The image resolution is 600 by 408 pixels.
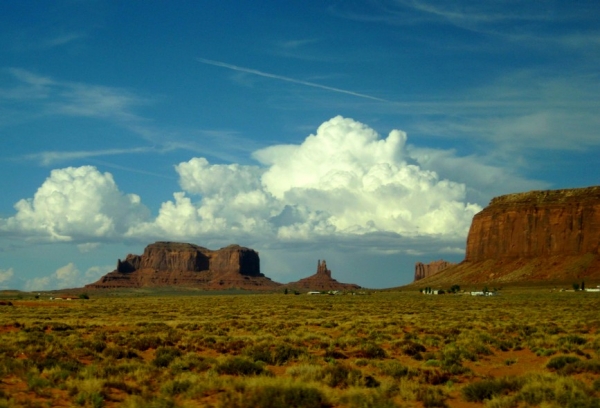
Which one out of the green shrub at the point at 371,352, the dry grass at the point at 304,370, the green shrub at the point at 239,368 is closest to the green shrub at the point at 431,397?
the dry grass at the point at 304,370

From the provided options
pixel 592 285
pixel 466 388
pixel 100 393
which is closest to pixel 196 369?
pixel 100 393

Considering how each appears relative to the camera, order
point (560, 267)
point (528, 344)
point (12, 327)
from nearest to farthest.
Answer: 1. point (528, 344)
2. point (12, 327)
3. point (560, 267)

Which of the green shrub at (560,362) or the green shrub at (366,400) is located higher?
the green shrub at (560,362)

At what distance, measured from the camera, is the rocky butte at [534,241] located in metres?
153

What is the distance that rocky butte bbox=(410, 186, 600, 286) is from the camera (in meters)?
153

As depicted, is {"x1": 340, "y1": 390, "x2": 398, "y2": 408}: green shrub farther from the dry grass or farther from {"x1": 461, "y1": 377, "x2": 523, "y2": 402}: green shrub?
{"x1": 461, "y1": 377, "x2": 523, "y2": 402}: green shrub

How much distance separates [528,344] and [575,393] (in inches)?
467

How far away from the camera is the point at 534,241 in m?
169

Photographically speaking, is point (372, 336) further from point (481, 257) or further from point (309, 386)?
point (481, 257)

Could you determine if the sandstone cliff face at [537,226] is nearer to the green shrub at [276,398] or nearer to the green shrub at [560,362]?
the green shrub at [560,362]

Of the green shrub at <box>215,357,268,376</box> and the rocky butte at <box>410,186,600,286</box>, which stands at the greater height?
the rocky butte at <box>410,186,600,286</box>

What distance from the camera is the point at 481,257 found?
18262 cm

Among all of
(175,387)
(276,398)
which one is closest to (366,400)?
(276,398)

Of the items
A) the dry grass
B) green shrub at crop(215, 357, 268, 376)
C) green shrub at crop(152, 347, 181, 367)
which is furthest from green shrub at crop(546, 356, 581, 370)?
green shrub at crop(152, 347, 181, 367)
